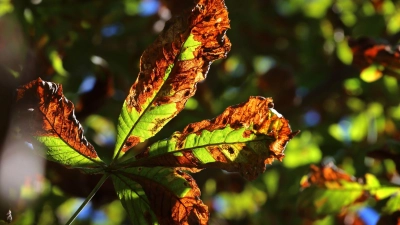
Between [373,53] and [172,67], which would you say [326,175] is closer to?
[373,53]

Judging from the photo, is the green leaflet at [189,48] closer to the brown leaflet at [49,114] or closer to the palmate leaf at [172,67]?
the palmate leaf at [172,67]

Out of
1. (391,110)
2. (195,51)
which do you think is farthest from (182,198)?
(391,110)

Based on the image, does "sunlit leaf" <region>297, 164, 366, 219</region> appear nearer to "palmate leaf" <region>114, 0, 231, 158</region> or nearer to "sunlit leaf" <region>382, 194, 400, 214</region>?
"sunlit leaf" <region>382, 194, 400, 214</region>

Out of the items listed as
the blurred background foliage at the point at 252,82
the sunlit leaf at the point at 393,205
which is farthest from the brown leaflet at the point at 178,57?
the sunlit leaf at the point at 393,205

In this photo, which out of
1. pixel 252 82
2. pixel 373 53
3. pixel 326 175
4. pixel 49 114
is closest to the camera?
pixel 49 114

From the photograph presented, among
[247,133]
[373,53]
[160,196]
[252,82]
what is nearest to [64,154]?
[160,196]

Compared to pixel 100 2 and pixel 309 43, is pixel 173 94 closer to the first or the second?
pixel 100 2
